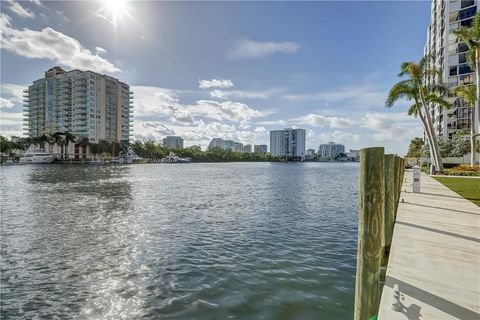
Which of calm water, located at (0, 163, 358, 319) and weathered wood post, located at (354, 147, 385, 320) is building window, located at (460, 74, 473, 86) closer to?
calm water, located at (0, 163, 358, 319)

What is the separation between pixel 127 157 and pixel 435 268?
148 meters

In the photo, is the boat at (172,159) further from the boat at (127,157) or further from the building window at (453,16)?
the building window at (453,16)

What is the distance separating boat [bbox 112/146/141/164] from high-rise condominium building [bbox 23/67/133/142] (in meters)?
16.1

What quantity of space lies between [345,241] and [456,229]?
3927 millimetres

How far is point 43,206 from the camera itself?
2091 centimetres

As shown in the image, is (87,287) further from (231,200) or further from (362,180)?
(231,200)

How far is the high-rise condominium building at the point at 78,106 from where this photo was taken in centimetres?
14625

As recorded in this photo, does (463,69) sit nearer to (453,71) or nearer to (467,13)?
(453,71)

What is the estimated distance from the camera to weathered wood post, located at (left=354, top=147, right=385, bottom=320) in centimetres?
470

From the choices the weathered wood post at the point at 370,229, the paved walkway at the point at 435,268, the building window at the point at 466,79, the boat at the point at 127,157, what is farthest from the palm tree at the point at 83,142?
the weathered wood post at the point at 370,229

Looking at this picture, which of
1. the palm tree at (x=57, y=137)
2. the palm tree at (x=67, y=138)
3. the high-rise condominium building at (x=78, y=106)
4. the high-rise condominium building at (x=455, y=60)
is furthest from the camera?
the high-rise condominium building at (x=78, y=106)

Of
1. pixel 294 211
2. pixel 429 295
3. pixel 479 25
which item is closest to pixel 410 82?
pixel 479 25

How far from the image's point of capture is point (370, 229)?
478 cm

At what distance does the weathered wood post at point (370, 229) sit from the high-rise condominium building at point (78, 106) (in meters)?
161
